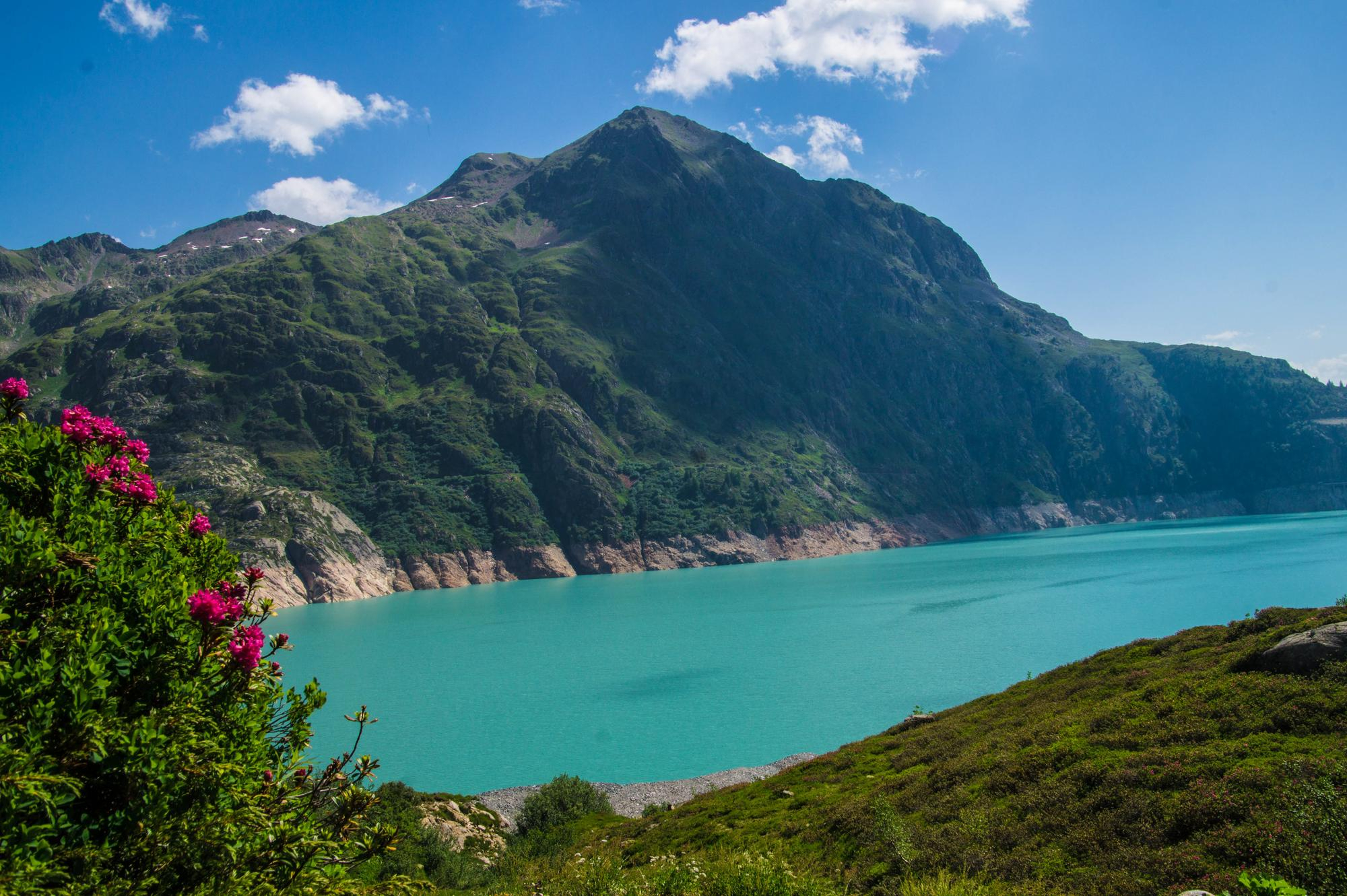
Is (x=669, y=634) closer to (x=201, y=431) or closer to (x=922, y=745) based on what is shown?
(x=922, y=745)

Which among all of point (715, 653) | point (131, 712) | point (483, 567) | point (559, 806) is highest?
point (131, 712)

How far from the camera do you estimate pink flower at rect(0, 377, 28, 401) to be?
6191 mm

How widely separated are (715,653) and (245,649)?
70140 millimetres

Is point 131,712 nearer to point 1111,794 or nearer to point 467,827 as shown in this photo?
point 1111,794

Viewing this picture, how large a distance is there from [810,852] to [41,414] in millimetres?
201238

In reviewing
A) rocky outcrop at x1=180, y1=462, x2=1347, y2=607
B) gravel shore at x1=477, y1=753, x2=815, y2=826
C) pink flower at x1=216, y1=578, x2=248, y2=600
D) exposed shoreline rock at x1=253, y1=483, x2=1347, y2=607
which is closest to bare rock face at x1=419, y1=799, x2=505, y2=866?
gravel shore at x1=477, y1=753, x2=815, y2=826

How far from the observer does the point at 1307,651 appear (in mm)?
17688

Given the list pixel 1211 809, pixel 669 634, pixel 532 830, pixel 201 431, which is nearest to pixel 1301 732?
pixel 1211 809

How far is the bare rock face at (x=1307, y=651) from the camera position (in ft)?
56.6

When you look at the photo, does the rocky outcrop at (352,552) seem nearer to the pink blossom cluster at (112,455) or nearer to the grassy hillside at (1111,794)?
the grassy hillside at (1111,794)

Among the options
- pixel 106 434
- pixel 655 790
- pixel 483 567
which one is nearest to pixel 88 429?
pixel 106 434

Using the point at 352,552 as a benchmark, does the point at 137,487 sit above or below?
above

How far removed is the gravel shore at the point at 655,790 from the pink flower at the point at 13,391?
3233 centimetres

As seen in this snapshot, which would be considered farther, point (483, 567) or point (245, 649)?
point (483, 567)
